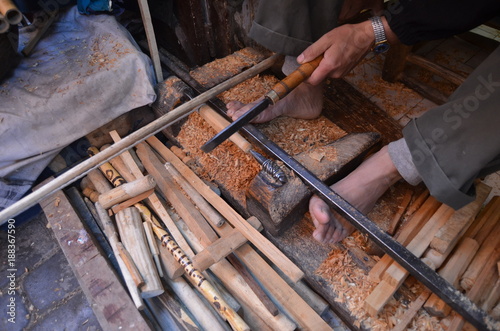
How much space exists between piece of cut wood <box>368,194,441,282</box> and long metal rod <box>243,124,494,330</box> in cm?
17

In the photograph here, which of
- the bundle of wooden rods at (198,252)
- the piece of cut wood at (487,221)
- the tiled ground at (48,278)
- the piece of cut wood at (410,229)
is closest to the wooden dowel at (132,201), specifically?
the bundle of wooden rods at (198,252)

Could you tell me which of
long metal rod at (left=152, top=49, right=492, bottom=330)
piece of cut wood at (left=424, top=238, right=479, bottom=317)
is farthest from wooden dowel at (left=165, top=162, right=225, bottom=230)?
piece of cut wood at (left=424, top=238, right=479, bottom=317)

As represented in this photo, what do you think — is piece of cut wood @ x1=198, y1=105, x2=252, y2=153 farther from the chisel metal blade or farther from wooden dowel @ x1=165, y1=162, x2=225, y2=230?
wooden dowel @ x1=165, y1=162, x2=225, y2=230

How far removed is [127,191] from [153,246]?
0.38m

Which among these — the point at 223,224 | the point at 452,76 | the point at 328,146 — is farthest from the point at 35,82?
the point at 452,76

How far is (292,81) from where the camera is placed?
1.92 m

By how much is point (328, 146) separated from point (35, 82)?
2010 millimetres

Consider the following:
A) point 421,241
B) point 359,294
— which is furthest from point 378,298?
point 421,241

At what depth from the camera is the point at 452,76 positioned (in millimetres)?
2723

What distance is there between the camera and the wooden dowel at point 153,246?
2.01 m

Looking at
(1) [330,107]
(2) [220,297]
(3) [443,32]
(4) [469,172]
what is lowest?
(2) [220,297]

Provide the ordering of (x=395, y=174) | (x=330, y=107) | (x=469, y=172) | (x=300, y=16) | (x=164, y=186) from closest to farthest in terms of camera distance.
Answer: (x=469, y=172), (x=395, y=174), (x=300, y=16), (x=164, y=186), (x=330, y=107)

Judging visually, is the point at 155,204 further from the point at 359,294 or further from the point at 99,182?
the point at 359,294

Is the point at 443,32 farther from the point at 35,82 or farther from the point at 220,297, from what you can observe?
the point at 35,82
